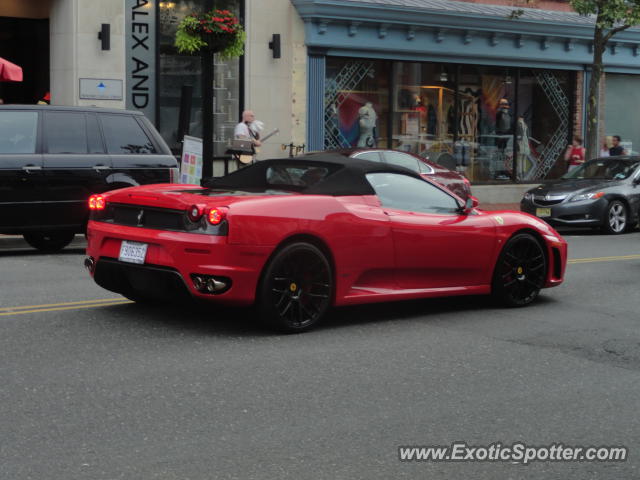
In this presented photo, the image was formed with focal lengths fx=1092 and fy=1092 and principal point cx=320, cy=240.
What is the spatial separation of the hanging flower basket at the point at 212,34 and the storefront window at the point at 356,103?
3.86m

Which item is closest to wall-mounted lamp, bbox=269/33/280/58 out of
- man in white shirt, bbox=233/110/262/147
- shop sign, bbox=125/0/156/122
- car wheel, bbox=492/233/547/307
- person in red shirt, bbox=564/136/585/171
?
man in white shirt, bbox=233/110/262/147

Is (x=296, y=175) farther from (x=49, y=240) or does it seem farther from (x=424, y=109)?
(x=424, y=109)

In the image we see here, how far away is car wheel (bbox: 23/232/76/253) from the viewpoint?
13953 mm

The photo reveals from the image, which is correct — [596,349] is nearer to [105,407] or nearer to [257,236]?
[257,236]

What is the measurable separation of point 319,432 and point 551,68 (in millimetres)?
23694

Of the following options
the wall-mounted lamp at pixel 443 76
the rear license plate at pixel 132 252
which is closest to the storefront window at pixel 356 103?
the wall-mounted lamp at pixel 443 76

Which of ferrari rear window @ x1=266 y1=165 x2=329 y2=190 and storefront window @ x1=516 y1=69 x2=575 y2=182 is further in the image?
storefront window @ x1=516 y1=69 x2=575 y2=182

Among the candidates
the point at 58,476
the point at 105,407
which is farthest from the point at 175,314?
the point at 58,476

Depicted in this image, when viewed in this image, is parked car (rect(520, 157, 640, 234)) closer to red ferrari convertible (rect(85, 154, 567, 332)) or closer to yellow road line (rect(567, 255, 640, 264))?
yellow road line (rect(567, 255, 640, 264))

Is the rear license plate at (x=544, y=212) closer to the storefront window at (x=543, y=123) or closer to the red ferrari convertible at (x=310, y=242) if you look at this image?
the storefront window at (x=543, y=123)

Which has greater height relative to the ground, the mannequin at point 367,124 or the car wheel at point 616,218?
the mannequin at point 367,124

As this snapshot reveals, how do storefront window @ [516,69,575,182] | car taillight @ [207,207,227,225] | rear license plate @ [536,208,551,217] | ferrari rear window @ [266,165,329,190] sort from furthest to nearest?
storefront window @ [516,69,575,182]
rear license plate @ [536,208,551,217]
ferrari rear window @ [266,165,329,190]
car taillight @ [207,207,227,225]

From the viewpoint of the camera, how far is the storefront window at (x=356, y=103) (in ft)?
78.4

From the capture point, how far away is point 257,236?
7.79 m
